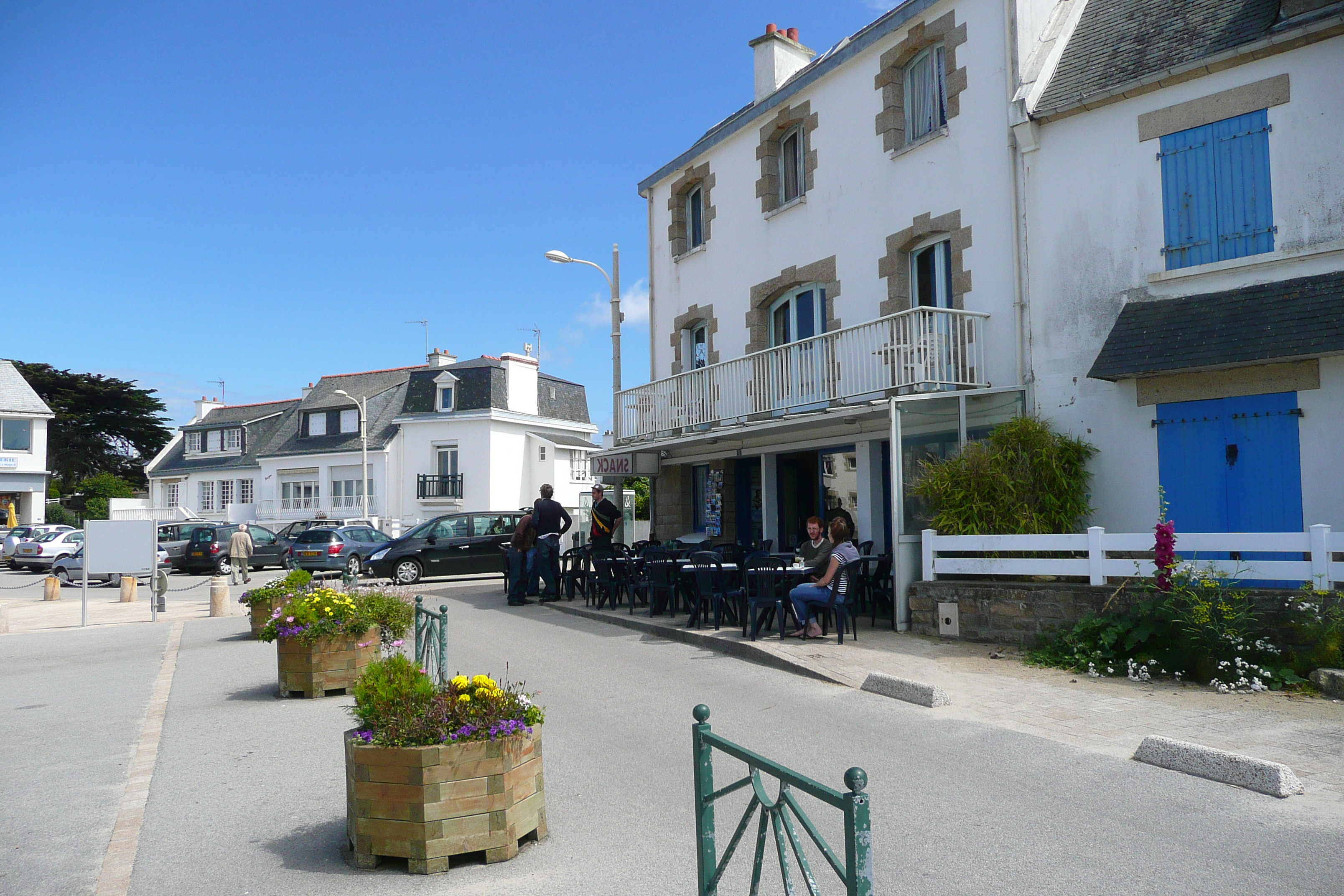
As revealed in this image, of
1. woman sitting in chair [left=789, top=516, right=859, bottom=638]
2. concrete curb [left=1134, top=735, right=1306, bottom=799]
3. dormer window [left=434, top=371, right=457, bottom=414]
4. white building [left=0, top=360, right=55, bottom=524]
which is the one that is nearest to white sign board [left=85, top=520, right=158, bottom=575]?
woman sitting in chair [left=789, top=516, right=859, bottom=638]

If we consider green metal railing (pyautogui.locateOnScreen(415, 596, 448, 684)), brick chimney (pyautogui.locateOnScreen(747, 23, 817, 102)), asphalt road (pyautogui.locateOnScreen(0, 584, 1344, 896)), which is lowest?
asphalt road (pyautogui.locateOnScreen(0, 584, 1344, 896))

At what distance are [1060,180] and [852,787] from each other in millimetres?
11340

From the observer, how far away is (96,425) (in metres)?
54.7

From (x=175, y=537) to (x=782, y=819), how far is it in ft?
106

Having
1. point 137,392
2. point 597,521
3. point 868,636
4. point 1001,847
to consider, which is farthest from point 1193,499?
point 137,392

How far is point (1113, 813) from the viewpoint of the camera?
16.7 feet

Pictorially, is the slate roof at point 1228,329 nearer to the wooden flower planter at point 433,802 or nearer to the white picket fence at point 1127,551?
the white picket fence at point 1127,551

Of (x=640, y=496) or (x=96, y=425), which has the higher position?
(x=96, y=425)

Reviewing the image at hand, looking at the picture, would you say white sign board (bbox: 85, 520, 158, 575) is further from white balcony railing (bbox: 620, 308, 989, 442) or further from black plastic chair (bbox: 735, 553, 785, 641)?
black plastic chair (bbox: 735, 553, 785, 641)

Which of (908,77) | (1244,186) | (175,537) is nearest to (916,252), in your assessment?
(908,77)

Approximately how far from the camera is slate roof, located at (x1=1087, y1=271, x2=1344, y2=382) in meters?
9.70

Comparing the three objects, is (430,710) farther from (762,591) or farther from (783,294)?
(783,294)

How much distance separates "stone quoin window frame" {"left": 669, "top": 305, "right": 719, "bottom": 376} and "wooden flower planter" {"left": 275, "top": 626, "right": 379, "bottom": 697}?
1135cm

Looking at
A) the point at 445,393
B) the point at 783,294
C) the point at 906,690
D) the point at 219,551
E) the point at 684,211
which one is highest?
the point at 684,211
